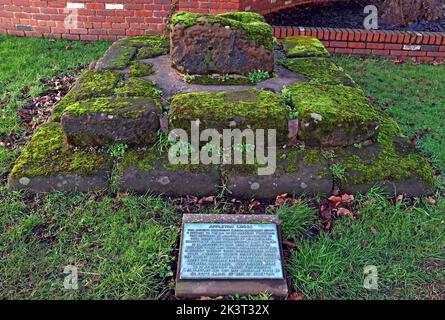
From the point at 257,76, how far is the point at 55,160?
1.86 metres

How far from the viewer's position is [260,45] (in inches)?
154

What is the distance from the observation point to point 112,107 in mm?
3281

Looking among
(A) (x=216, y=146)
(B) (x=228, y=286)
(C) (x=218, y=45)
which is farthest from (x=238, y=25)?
(B) (x=228, y=286)

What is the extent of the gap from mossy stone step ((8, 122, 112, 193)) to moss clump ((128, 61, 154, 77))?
3.52 feet

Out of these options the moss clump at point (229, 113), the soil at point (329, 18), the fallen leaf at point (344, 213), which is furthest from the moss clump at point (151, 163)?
the soil at point (329, 18)

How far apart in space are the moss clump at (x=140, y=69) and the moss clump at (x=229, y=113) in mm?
808

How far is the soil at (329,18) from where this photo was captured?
6594 mm

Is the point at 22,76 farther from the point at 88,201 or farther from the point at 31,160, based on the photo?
the point at 88,201

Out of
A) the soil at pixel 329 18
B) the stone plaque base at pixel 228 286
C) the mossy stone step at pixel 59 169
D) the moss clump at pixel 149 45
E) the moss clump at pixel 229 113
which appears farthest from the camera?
the soil at pixel 329 18

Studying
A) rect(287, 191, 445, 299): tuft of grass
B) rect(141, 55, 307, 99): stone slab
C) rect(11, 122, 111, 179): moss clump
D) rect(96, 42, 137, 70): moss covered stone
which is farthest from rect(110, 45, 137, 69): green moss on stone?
rect(287, 191, 445, 299): tuft of grass

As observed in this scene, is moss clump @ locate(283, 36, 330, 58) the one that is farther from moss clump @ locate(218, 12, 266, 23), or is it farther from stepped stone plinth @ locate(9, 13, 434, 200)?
stepped stone plinth @ locate(9, 13, 434, 200)

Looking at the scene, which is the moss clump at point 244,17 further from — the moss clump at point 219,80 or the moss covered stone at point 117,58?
the moss covered stone at point 117,58

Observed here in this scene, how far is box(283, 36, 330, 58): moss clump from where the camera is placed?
4645mm

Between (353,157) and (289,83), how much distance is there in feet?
3.29
